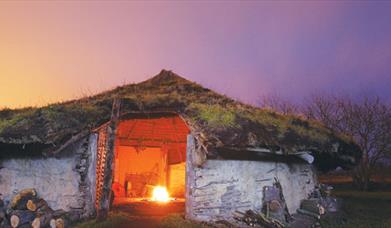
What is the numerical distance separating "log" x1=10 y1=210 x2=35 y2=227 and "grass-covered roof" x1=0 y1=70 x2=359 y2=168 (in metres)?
1.68

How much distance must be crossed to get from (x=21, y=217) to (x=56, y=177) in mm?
1359

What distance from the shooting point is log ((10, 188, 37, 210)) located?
406 inches

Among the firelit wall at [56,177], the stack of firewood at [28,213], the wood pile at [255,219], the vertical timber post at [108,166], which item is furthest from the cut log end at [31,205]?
the wood pile at [255,219]

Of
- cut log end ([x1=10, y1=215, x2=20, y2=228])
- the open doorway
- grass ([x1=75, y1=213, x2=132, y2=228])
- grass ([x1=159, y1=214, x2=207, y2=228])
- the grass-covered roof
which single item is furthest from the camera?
the open doorway

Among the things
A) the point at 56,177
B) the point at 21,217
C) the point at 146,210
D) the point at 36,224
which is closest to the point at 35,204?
the point at 21,217

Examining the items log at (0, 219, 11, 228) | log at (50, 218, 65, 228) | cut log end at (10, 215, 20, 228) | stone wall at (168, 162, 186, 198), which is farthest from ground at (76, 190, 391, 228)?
stone wall at (168, 162, 186, 198)

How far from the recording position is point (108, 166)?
11133mm

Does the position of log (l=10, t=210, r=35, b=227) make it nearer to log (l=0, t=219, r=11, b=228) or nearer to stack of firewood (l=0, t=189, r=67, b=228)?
stack of firewood (l=0, t=189, r=67, b=228)

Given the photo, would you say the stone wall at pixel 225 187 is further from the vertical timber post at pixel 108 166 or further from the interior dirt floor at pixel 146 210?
the vertical timber post at pixel 108 166

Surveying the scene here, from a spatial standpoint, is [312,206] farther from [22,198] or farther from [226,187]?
[22,198]

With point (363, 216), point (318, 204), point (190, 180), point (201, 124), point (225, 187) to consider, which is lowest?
point (363, 216)

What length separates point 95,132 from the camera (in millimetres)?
11570

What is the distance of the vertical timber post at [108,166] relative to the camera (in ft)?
35.5

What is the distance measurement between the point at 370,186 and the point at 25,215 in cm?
2227
